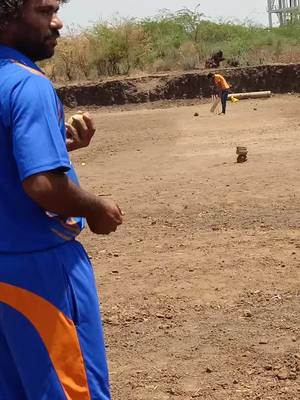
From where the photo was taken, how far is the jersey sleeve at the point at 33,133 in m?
2.18

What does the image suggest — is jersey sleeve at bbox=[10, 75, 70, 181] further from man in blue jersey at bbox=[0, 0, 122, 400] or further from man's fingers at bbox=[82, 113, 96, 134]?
man's fingers at bbox=[82, 113, 96, 134]

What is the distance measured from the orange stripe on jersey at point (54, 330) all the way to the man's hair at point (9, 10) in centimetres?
78

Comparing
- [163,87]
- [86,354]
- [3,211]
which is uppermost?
[3,211]

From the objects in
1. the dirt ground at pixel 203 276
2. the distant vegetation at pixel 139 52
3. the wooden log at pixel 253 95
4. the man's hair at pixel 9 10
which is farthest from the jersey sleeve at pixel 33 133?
the distant vegetation at pixel 139 52

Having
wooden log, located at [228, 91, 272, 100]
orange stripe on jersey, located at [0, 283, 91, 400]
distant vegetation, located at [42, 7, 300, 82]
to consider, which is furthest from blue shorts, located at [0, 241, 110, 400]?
distant vegetation, located at [42, 7, 300, 82]

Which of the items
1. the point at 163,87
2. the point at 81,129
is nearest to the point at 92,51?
the point at 163,87

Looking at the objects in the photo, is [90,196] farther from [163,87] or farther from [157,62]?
[157,62]

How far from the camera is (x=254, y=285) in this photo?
5379 mm

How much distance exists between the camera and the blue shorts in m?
2.32

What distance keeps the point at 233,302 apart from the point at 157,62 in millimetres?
28251

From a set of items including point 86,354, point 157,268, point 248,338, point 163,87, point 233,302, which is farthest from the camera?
point 163,87

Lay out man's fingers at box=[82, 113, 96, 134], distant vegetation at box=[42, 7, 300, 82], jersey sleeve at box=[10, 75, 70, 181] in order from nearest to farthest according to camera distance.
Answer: jersey sleeve at box=[10, 75, 70, 181], man's fingers at box=[82, 113, 96, 134], distant vegetation at box=[42, 7, 300, 82]

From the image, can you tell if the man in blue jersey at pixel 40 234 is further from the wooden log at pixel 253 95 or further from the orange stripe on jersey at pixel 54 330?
the wooden log at pixel 253 95

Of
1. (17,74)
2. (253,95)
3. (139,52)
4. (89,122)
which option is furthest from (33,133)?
(139,52)
